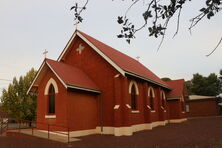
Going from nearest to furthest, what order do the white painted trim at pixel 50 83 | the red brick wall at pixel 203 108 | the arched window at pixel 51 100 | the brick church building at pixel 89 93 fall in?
1. the brick church building at pixel 89 93
2. the white painted trim at pixel 50 83
3. the arched window at pixel 51 100
4. the red brick wall at pixel 203 108

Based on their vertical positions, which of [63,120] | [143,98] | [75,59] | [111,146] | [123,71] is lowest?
[111,146]

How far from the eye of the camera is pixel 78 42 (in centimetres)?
2067

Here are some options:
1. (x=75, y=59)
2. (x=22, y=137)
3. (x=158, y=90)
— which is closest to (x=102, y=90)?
(x=75, y=59)

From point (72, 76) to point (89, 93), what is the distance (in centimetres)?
208

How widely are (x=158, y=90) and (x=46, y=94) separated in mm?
14426

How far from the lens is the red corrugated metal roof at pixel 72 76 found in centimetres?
1603

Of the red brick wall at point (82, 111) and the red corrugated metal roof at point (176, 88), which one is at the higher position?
the red corrugated metal roof at point (176, 88)

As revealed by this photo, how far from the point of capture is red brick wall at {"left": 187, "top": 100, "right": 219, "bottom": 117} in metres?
45.0

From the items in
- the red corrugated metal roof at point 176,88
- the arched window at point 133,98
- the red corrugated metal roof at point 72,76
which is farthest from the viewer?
the red corrugated metal roof at point 176,88

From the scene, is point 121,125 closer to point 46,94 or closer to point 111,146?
point 111,146

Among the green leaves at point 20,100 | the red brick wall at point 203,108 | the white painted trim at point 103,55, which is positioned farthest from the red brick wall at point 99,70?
the red brick wall at point 203,108

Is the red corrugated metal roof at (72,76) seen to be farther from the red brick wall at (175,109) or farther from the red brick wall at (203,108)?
the red brick wall at (203,108)

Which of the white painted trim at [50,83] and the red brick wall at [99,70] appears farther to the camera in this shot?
the red brick wall at [99,70]

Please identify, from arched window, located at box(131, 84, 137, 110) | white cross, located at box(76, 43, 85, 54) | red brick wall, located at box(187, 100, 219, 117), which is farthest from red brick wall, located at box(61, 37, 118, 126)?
red brick wall, located at box(187, 100, 219, 117)
